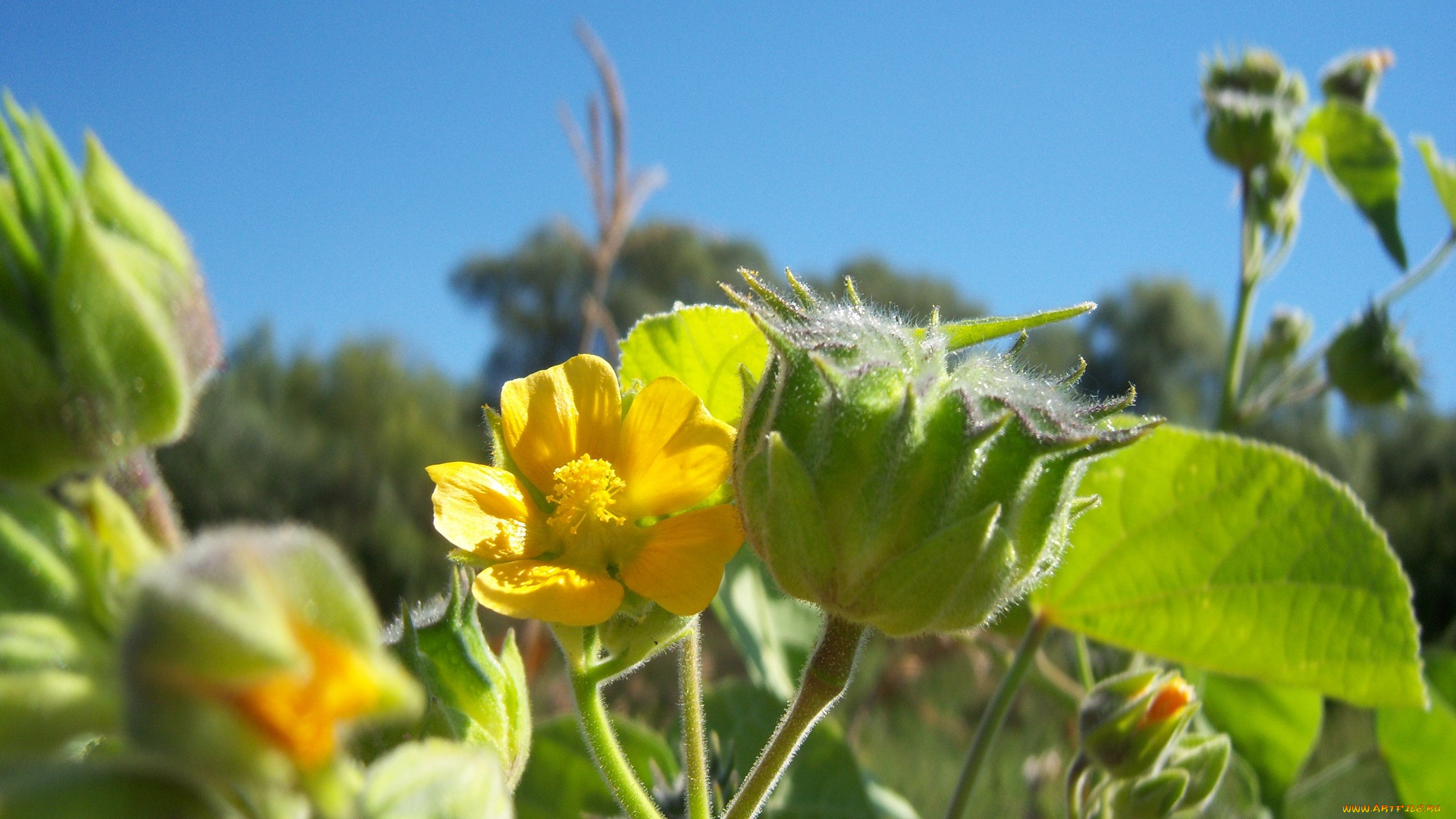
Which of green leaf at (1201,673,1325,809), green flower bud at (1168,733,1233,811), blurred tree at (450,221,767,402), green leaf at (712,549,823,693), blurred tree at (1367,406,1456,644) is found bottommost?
blurred tree at (1367,406,1456,644)

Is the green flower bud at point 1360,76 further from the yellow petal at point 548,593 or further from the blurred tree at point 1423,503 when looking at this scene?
the blurred tree at point 1423,503

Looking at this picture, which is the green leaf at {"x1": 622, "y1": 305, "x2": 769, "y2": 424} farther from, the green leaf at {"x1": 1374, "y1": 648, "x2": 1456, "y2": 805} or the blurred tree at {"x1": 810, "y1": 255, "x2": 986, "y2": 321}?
the blurred tree at {"x1": 810, "y1": 255, "x2": 986, "y2": 321}

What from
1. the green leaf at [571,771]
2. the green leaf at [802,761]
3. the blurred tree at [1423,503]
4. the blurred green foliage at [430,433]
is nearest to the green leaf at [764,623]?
the green leaf at [802,761]

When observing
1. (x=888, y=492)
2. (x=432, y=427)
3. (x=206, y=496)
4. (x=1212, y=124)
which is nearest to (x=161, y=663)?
(x=888, y=492)

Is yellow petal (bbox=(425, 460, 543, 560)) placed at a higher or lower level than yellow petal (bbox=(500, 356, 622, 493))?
lower

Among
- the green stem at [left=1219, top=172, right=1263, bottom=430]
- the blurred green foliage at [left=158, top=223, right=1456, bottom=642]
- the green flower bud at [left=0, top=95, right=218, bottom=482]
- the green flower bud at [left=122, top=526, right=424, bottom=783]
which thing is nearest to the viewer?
the green flower bud at [left=122, top=526, right=424, bottom=783]

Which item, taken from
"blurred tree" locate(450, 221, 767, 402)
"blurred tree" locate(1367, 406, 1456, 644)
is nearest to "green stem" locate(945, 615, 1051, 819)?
"blurred tree" locate(1367, 406, 1456, 644)
